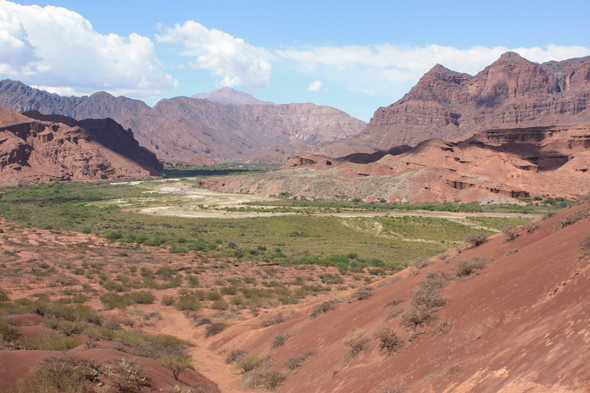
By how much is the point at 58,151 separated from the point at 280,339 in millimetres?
157885

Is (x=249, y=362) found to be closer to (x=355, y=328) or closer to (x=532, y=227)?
(x=355, y=328)

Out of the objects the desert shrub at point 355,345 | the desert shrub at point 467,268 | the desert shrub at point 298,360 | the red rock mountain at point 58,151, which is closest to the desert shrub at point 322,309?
the desert shrub at point 298,360

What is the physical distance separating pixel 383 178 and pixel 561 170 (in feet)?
142

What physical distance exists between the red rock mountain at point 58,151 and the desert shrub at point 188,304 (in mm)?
129462

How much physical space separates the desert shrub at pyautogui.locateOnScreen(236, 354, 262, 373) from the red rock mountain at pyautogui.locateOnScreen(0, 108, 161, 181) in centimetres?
13735

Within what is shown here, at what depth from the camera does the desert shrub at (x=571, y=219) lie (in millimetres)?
13031

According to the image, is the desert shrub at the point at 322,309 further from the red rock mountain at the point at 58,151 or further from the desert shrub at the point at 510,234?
the red rock mountain at the point at 58,151

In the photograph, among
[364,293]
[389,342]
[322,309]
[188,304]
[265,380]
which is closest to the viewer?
[389,342]

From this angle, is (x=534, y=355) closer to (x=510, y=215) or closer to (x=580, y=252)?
(x=580, y=252)

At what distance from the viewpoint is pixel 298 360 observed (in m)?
Answer: 11.1

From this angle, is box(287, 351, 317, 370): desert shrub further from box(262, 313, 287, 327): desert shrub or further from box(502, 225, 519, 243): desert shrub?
box(502, 225, 519, 243): desert shrub

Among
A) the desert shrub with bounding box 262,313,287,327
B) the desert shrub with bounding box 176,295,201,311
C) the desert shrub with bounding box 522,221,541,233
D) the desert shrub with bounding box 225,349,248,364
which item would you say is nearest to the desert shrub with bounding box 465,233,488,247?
the desert shrub with bounding box 522,221,541,233

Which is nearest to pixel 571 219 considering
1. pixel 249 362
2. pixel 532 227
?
pixel 532 227

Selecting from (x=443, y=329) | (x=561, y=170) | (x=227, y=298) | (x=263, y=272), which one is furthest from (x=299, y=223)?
(x=561, y=170)
